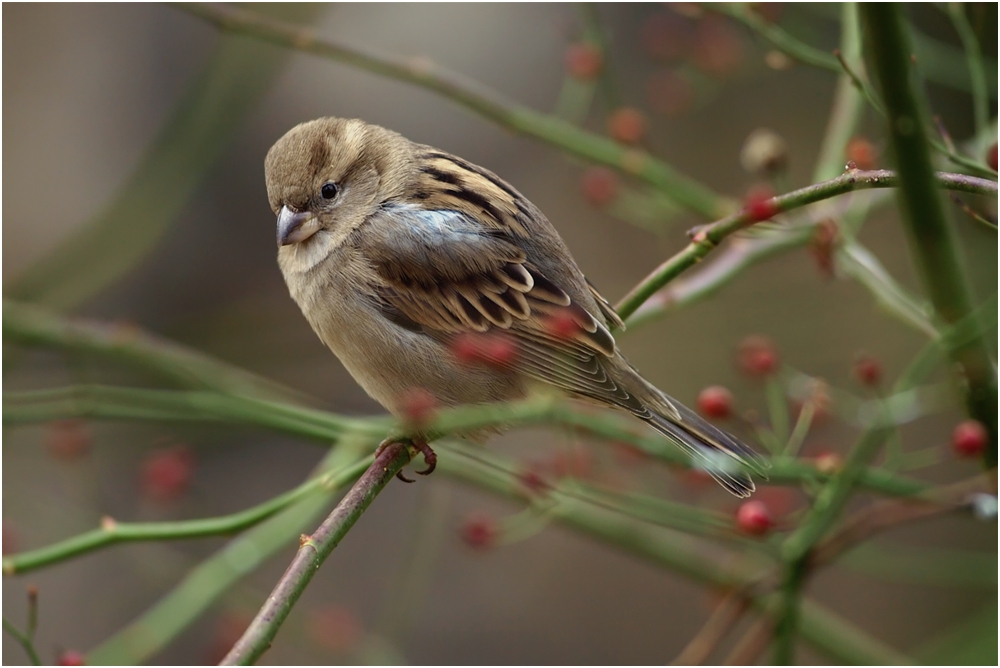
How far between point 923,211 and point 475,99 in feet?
4.38

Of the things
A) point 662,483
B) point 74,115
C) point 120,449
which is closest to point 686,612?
point 662,483

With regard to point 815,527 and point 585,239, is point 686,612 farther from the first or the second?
point 815,527

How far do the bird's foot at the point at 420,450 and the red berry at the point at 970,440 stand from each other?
1155 millimetres

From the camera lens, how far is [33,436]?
508 cm

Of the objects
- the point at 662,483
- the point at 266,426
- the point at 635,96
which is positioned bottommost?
the point at 266,426

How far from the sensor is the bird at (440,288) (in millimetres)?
2553

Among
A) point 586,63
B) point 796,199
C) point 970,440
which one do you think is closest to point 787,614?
point 970,440

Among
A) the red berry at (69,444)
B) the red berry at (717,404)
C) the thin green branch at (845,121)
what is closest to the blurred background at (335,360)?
the red berry at (69,444)

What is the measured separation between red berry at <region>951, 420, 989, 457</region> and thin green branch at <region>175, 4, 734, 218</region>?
92cm

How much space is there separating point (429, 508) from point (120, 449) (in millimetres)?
2739

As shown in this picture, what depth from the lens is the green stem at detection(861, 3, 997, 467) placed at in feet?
5.12

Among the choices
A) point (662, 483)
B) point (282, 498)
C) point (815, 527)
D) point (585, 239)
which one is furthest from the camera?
point (585, 239)

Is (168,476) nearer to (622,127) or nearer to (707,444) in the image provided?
(707,444)

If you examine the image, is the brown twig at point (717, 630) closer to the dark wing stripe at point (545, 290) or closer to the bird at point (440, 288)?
the bird at point (440, 288)
